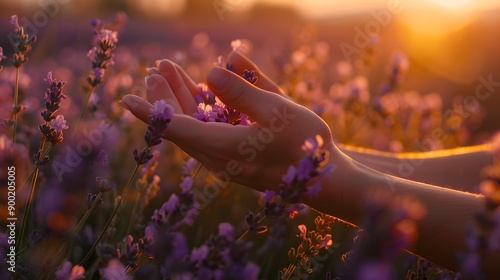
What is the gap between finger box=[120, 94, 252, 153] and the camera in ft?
5.09

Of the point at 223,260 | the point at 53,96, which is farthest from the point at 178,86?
the point at 223,260

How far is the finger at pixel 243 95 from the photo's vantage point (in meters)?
1.53

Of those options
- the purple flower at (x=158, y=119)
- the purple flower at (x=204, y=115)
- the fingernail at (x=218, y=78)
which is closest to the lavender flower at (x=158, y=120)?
the purple flower at (x=158, y=119)

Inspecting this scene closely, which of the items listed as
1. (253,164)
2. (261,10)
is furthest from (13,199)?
(261,10)

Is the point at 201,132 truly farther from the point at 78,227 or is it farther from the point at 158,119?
the point at 78,227

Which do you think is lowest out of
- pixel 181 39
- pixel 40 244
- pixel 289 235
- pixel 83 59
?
pixel 181 39

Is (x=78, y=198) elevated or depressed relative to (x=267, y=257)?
elevated

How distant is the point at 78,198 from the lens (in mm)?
2033

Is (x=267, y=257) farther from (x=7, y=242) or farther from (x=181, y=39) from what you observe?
(x=181, y=39)

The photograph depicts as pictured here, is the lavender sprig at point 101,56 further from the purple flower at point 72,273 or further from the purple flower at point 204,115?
the purple flower at point 72,273

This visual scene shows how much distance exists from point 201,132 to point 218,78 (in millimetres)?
148

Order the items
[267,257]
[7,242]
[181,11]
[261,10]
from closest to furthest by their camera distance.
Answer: [7,242]
[267,257]
[181,11]
[261,10]

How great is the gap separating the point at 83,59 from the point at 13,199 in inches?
212

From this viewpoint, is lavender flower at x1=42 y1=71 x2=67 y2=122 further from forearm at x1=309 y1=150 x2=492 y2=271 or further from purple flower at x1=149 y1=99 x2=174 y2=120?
forearm at x1=309 y1=150 x2=492 y2=271
